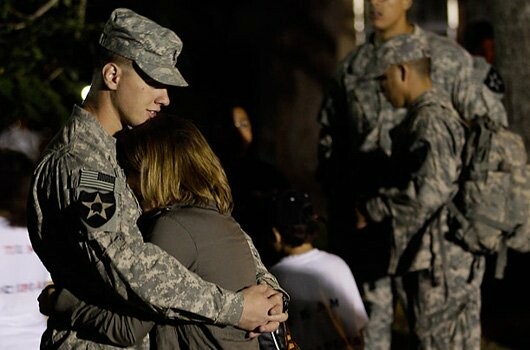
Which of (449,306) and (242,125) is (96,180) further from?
(242,125)

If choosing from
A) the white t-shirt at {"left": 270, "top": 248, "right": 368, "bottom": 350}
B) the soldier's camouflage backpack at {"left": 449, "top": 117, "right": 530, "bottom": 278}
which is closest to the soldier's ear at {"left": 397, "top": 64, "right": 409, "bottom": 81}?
the soldier's camouflage backpack at {"left": 449, "top": 117, "right": 530, "bottom": 278}

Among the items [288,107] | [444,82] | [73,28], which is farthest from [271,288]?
[288,107]

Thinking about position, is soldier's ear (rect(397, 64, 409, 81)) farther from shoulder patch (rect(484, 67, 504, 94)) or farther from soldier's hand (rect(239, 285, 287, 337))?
soldier's hand (rect(239, 285, 287, 337))

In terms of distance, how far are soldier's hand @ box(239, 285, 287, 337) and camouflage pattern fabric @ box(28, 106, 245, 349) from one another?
0.04m

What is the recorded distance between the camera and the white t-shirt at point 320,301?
5.34 meters

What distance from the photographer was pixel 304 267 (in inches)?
214

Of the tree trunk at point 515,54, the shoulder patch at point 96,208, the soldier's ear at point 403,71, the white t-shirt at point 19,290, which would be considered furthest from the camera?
the tree trunk at point 515,54

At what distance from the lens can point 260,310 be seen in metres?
3.66

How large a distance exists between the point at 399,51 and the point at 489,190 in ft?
2.91

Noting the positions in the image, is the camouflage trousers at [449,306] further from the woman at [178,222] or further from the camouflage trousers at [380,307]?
the woman at [178,222]

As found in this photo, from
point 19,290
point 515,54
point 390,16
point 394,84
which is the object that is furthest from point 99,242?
point 515,54

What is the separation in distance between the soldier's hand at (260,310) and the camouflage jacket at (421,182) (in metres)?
2.64

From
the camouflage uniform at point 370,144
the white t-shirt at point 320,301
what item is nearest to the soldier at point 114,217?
the white t-shirt at point 320,301

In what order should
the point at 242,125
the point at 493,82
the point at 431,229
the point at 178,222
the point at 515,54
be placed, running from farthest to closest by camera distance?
the point at 515,54, the point at 493,82, the point at 242,125, the point at 431,229, the point at 178,222
